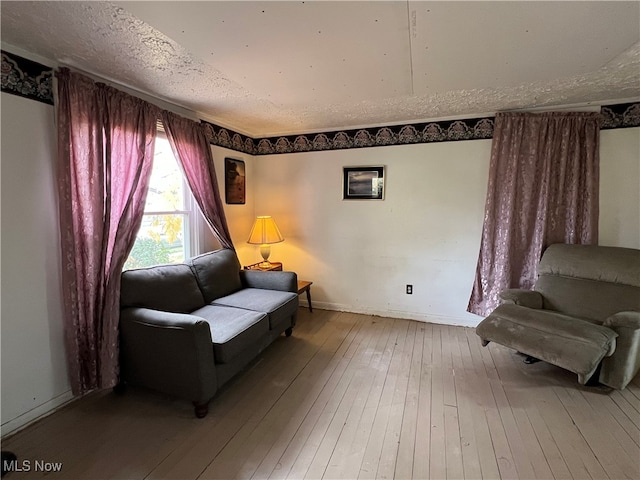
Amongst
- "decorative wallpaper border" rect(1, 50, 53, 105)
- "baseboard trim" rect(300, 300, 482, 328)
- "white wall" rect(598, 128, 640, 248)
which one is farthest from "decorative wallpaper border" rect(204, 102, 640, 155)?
"baseboard trim" rect(300, 300, 482, 328)

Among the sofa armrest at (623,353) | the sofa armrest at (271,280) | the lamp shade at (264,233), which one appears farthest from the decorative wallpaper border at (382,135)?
the sofa armrest at (623,353)

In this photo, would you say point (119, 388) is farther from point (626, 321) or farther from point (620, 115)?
point (620, 115)

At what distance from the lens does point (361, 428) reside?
1818mm

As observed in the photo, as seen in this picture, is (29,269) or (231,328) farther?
(231,328)

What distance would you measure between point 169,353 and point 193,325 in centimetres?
27

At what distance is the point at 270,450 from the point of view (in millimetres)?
1650

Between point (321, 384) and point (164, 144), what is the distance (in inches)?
97.0

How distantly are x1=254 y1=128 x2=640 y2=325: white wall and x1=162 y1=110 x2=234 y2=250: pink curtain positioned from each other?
100 centimetres

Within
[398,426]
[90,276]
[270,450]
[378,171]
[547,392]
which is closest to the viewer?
[270,450]

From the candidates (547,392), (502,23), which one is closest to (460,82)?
(502,23)

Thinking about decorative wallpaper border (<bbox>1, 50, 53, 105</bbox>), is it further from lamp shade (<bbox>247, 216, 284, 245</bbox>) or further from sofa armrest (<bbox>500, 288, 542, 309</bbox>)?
sofa armrest (<bbox>500, 288, 542, 309</bbox>)

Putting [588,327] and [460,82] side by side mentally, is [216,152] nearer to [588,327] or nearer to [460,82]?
[460,82]

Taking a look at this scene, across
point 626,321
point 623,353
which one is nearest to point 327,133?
point 626,321

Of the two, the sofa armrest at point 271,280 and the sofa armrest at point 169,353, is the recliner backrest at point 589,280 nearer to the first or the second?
the sofa armrest at point 271,280
